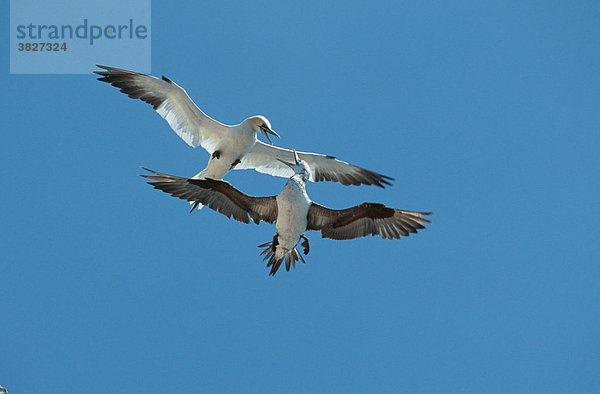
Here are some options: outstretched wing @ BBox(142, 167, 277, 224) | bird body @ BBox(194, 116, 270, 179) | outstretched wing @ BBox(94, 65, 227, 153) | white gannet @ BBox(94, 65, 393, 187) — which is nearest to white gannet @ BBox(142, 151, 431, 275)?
outstretched wing @ BBox(142, 167, 277, 224)

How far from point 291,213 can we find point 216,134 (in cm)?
647

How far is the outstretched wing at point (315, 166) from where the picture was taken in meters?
20.0

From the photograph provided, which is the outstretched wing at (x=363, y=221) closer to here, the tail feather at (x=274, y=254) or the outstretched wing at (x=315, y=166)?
the tail feather at (x=274, y=254)

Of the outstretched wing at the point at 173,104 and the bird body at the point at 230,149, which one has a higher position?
the outstretched wing at the point at 173,104

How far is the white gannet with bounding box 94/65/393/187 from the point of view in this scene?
19.4 m

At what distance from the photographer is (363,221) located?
1502 cm

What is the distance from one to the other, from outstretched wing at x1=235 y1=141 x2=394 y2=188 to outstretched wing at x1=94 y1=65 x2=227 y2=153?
3.88 feet

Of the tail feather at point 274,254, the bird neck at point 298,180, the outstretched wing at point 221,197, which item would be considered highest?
the bird neck at point 298,180

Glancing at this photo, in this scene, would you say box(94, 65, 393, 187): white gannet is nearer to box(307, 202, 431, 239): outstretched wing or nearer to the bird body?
the bird body

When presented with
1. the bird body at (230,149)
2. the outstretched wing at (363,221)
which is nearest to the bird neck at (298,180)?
the outstretched wing at (363,221)

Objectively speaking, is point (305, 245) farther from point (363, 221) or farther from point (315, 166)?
point (315, 166)

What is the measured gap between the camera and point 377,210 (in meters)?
14.8

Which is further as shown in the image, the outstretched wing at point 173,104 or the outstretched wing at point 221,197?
the outstretched wing at point 173,104

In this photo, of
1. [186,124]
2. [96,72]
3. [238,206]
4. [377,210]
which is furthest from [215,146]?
[377,210]
